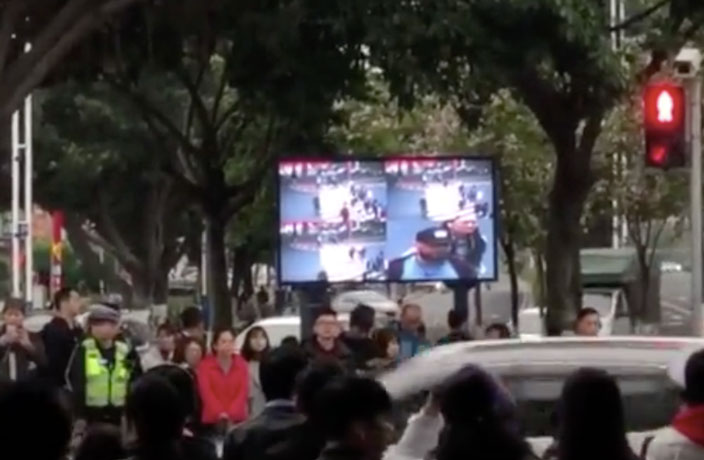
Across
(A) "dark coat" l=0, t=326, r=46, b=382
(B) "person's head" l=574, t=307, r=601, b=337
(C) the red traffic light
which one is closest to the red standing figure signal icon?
(C) the red traffic light

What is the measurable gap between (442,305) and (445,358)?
88.8ft

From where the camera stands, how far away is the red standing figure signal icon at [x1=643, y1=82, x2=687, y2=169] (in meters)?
15.6

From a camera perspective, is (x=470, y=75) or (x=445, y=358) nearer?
(x=445, y=358)

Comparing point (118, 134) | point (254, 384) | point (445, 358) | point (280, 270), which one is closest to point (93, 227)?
point (118, 134)

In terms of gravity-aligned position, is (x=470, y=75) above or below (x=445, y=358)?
above

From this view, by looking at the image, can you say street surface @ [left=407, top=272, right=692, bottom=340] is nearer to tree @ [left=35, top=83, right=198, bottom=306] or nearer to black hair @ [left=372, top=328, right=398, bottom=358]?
tree @ [left=35, top=83, right=198, bottom=306]

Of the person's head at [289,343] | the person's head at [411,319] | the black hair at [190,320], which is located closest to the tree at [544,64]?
the person's head at [411,319]

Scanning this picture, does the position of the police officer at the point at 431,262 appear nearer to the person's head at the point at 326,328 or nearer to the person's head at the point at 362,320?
the person's head at the point at 362,320

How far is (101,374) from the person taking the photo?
46.3 feet

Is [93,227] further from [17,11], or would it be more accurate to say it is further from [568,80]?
[17,11]

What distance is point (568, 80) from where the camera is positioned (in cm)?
2153

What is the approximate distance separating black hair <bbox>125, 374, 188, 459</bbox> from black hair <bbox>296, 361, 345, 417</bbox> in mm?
1060

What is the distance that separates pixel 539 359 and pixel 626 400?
0.53 m

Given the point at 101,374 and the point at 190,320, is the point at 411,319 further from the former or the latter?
the point at 101,374
